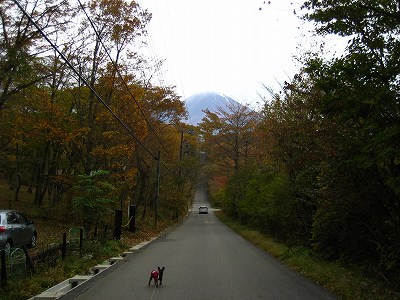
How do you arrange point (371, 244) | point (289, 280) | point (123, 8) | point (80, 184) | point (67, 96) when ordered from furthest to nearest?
1. point (67, 96)
2. point (123, 8)
3. point (80, 184)
4. point (371, 244)
5. point (289, 280)

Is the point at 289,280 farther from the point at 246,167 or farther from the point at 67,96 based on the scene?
the point at 246,167

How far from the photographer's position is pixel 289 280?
34.8ft

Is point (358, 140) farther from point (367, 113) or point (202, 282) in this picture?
point (202, 282)

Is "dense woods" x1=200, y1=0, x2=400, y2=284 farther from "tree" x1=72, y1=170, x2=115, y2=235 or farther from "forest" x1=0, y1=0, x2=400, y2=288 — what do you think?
"tree" x1=72, y1=170, x2=115, y2=235

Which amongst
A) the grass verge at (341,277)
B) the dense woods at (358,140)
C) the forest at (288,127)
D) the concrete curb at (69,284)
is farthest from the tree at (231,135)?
the concrete curb at (69,284)

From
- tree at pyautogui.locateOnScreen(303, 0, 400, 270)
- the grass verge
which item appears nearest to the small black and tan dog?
the grass verge

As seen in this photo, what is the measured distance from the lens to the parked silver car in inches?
497

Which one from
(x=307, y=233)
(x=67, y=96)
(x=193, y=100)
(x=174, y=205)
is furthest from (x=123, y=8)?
(x=193, y=100)

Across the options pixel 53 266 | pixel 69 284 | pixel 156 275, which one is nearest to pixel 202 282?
pixel 156 275

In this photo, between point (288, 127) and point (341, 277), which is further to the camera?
point (288, 127)

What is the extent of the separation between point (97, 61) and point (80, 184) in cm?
1079

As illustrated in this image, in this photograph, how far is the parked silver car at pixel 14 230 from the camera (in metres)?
12.6

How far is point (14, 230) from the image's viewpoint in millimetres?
13336

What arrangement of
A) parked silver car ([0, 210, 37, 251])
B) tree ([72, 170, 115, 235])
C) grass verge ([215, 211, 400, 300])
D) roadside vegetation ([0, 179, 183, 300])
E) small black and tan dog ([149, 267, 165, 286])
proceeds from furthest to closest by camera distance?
tree ([72, 170, 115, 235]) → parked silver car ([0, 210, 37, 251]) → small black and tan dog ([149, 267, 165, 286]) → grass verge ([215, 211, 400, 300]) → roadside vegetation ([0, 179, 183, 300])
